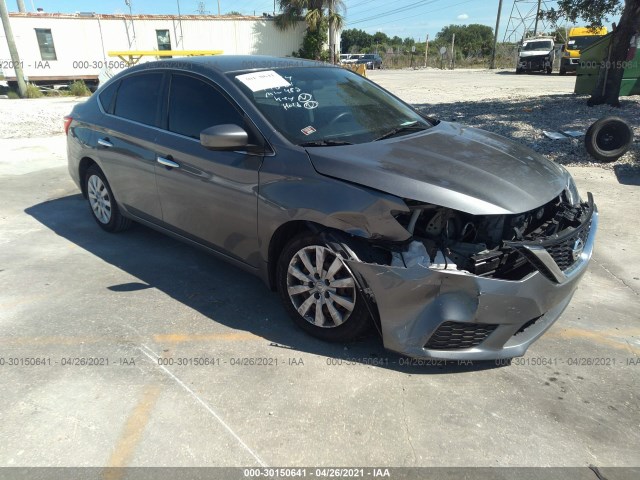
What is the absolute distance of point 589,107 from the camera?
1135 cm

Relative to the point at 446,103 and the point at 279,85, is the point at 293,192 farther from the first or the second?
the point at 446,103

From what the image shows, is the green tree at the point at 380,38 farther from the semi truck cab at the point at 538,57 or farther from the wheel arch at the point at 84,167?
the wheel arch at the point at 84,167

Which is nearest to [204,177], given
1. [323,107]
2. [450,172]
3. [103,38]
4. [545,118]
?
[323,107]

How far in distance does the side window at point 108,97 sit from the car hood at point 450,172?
8.62 ft

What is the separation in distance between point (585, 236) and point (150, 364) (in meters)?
2.88

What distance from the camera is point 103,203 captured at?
498 cm

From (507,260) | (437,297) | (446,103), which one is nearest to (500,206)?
(507,260)

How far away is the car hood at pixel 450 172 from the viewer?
2.66m

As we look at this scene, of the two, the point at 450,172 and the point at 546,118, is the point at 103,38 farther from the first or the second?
the point at 450,172

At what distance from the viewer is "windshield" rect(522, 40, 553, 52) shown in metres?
29.6

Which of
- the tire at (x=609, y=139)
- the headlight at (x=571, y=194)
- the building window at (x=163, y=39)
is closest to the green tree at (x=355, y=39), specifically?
the building window at (x=163, y=39)

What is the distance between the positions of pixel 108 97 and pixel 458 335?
4011 millimetres

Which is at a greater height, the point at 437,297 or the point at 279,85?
the point at 279,85

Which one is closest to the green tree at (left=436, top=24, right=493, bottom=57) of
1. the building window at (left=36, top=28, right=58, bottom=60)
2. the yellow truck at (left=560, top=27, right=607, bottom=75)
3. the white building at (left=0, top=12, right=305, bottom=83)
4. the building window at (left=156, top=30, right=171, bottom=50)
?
the yellow truck at (left=560, top=27, right=607, bottom=75)
